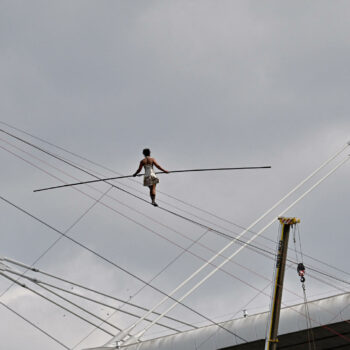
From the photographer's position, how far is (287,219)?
103 feet

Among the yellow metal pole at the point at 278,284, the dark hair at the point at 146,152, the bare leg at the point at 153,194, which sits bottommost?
the yellow metal pole at the point at 278,284

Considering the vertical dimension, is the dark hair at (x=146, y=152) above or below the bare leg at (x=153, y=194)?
above

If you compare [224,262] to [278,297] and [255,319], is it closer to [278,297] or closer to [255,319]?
[255,319]

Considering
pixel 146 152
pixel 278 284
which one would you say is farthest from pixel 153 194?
pixel 278 284

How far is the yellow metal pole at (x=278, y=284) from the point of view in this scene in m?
30.7

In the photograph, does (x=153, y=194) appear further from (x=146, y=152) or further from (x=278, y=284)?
(x=278, y=284)

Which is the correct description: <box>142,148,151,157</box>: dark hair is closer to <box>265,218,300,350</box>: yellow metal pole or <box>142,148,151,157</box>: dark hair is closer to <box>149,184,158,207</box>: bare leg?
<box>149,184,158,207</box>: bare leg

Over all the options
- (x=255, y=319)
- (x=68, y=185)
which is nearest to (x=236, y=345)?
(x=255, y=319)

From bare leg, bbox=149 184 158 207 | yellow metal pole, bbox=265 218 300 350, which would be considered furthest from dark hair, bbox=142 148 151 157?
yellow metal pole, bbox=265 218 300 350

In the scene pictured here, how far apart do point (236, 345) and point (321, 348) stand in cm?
444

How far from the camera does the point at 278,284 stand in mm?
30797

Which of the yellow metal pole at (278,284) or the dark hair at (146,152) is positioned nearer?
the yellow metal pole at (278,284)

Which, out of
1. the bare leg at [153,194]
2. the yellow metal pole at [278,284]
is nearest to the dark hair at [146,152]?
the bare leg at [153,194]

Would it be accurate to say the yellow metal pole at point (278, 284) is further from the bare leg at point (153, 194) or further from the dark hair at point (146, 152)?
the dark hair at point (146, 152)
